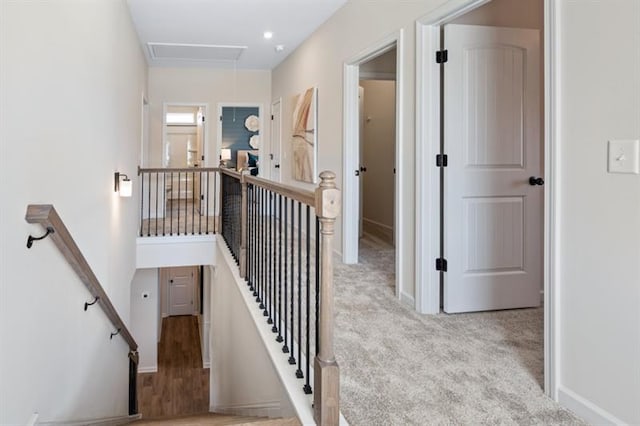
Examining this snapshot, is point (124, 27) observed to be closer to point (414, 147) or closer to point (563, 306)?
point (414, 147)

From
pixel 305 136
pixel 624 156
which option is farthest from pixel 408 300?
pixel 305 136

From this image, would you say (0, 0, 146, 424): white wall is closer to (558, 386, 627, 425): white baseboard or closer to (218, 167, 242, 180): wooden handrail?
(218, 167, 242, 180): wooden handrail

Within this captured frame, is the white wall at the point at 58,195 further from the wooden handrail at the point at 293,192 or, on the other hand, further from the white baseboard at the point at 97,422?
the wooden handrail at the point at 293,192

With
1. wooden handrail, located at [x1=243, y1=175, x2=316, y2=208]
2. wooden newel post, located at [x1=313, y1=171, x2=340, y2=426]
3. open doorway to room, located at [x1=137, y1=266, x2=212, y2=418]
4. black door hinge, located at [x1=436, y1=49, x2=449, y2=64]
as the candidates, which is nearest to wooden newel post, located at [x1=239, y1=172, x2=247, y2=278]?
wooden handrail, located at [x1=243, y1=175, x2=316, y2=208]

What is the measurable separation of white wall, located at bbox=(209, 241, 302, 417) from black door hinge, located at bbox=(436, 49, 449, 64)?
2047 millimetres

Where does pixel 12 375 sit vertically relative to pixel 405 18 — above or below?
below

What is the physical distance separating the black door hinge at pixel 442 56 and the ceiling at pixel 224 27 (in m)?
1.92

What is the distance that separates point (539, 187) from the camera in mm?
3264

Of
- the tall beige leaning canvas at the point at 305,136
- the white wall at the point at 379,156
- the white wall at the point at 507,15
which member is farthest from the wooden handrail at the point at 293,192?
the white wall at the point at 379,156

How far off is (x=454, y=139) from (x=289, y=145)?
4161mm

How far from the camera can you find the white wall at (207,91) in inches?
305

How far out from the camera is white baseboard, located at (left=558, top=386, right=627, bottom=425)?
1720 millimetres

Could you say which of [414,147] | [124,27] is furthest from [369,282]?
[124,27]

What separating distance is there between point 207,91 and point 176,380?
197 inches
